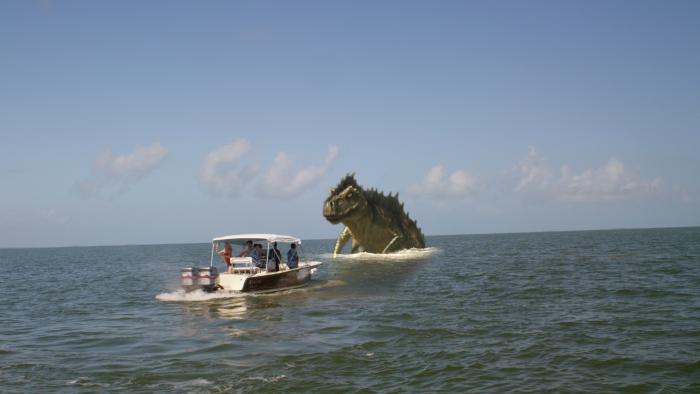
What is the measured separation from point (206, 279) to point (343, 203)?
62.4 ft

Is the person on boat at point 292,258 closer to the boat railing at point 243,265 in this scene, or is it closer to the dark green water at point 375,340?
the dark green water at point 375,340

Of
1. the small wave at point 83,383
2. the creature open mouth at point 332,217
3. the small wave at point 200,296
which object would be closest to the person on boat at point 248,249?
the small wave at point 200,296

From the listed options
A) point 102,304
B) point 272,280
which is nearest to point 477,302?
point 272,280

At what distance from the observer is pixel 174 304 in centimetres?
2164

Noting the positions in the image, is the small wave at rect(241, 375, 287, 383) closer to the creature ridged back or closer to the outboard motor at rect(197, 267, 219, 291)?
the outboard motor at rect(197, 267, 219, 291)

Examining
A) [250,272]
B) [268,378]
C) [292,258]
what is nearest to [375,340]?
[268,378]

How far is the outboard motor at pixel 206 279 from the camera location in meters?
22.5

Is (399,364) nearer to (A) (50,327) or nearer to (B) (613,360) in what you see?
(B) (613,360)

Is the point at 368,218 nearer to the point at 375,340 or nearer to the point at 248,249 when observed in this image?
the point at 248,249

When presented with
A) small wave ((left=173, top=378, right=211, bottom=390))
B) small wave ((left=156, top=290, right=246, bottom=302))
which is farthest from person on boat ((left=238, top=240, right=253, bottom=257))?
small wave ((left=173, top=378, right=211, bottom=390))

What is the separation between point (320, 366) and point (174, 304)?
11683mm

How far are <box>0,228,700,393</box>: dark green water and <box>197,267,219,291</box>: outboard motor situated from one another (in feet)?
3.53

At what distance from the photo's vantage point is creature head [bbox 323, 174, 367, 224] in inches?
1594

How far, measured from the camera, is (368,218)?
4284cm
